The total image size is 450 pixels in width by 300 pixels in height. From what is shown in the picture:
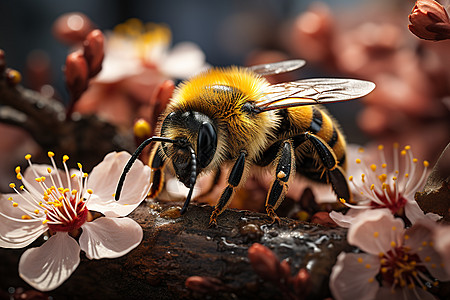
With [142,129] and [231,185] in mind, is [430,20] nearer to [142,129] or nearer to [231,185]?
[231,185]

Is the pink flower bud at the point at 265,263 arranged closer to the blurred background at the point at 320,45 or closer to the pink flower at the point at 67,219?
the pink flower at the point at 67,219

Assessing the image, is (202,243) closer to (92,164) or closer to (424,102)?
(92,164)

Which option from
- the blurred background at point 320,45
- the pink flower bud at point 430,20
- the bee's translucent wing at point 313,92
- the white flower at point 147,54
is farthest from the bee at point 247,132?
the white flower at point 147,54

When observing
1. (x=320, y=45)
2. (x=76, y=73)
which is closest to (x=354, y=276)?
(x=76, y=73)

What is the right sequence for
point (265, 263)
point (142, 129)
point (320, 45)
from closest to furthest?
1. point (265, 263)
2. point (142, 129)
3. point (320, 45)

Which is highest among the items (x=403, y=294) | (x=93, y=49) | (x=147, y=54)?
(x=93, y=49)

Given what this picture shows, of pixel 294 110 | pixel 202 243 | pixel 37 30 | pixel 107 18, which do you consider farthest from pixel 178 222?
pixel 107 18

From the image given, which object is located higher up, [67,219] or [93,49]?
[93,49]
